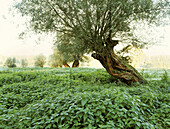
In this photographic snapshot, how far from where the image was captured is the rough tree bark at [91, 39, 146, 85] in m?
→ 7.44

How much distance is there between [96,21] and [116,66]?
260 cm

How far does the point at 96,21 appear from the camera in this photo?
7145 mm

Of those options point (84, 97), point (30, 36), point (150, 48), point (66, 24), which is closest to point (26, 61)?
point (30, 36)

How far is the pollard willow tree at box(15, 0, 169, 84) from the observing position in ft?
22.4

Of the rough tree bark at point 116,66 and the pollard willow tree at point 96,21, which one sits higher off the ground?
the pollard willow tree at point 96,21

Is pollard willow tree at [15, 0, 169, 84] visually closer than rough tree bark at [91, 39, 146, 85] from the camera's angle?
Yes

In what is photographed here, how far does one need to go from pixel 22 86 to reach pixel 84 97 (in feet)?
15.3

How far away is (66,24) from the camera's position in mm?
7723

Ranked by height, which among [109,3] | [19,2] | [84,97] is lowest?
[84,97]

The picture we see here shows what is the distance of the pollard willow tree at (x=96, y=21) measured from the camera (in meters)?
6.84

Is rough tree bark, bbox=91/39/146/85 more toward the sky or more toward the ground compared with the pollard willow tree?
more toward the ground

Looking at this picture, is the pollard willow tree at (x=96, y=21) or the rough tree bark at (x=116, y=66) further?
the rough tree bark at (x=116, y=66)

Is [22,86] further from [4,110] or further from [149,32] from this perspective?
[149,32]

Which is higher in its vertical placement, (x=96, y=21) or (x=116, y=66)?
(x=96, y=21)
